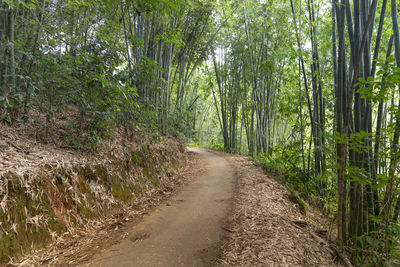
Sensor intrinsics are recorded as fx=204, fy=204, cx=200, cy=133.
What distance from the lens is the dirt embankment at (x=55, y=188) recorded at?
5.59 feet

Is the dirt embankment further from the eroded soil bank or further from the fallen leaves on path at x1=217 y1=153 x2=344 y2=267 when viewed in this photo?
the fallen leaves on path at x1=217 y1=153 x2=344 y2=267

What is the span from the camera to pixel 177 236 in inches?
87.4

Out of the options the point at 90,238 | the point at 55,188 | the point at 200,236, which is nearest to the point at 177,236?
the point at 200,236

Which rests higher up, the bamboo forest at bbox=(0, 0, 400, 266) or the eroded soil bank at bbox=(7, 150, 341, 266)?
the bamboo forest at bbox=(0, 0, 400, 266)

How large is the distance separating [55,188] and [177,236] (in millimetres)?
1389

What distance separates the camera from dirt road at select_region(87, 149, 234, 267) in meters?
1.80

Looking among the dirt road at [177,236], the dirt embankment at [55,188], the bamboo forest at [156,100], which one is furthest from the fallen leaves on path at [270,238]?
the dirt embankment at [55,188]

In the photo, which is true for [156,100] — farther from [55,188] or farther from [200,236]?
[200,236]

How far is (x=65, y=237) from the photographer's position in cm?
201

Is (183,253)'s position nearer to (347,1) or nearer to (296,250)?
(296,250)

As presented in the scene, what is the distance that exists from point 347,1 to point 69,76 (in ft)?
11.5

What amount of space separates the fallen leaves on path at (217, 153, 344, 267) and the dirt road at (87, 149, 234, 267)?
0.54 ft

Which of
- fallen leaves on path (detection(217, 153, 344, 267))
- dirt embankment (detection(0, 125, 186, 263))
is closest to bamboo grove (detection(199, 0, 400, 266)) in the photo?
fallen leaves on path (detection(217, 153, 344, 267))

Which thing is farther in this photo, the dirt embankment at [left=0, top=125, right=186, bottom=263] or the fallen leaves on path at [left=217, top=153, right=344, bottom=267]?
the fallen leaves on path at [left=217, top=153, right=344, bottom=267]
